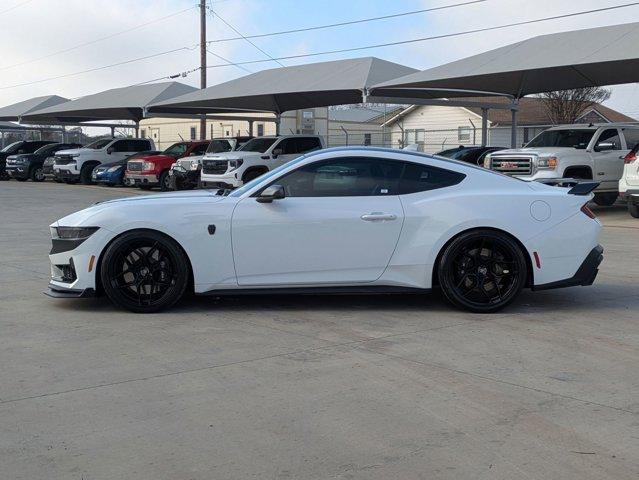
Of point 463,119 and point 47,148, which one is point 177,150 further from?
point 463,119

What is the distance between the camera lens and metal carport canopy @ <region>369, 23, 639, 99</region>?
1795 cm

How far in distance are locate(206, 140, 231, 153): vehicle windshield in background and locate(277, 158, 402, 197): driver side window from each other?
18106mm

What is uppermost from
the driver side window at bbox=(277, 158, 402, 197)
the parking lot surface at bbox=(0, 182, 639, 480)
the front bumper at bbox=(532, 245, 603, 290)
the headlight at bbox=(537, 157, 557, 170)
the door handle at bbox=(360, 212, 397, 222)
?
the headlight at bbox=(537, 157, 557, 170)

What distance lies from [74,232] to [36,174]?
97.7 ft

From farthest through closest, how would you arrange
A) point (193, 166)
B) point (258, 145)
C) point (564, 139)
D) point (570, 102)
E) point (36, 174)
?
point (570, 102)
point (36, 174)
point (193, 166)
point (258, 145)
point (564, 139)

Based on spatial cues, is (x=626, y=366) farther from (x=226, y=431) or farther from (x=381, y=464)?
(x=226, y=431)

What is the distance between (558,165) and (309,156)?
11.3 meters

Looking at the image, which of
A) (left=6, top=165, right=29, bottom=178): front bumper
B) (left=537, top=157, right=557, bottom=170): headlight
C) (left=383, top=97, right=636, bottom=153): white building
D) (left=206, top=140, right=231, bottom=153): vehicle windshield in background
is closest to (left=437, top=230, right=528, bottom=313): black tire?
(left=537, top=157, right=557, bottom=170): headlight

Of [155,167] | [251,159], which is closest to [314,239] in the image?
[251,159]

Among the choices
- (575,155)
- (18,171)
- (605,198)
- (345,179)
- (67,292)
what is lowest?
(67,292)

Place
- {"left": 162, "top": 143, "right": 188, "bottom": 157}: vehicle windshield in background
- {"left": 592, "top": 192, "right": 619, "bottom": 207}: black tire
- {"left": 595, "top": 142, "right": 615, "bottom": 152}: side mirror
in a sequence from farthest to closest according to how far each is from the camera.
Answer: {"left": 162, "top": 143, "right": 188, "bottom": 157}: vehicle windshield in background
{"left": 592, "top": 192, "right": 619, "bottom": 207}: black tire
{"left": 595, "top": 142, "right": 615, "bottom": 152}: side mirror

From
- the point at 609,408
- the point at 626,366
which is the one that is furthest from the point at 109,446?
the point at 626,366

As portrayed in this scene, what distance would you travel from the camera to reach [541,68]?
61.7ft

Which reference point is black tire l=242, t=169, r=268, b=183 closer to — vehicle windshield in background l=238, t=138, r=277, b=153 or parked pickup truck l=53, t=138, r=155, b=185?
vehicle windshield in background l=238, t=138, r=277, b=153
